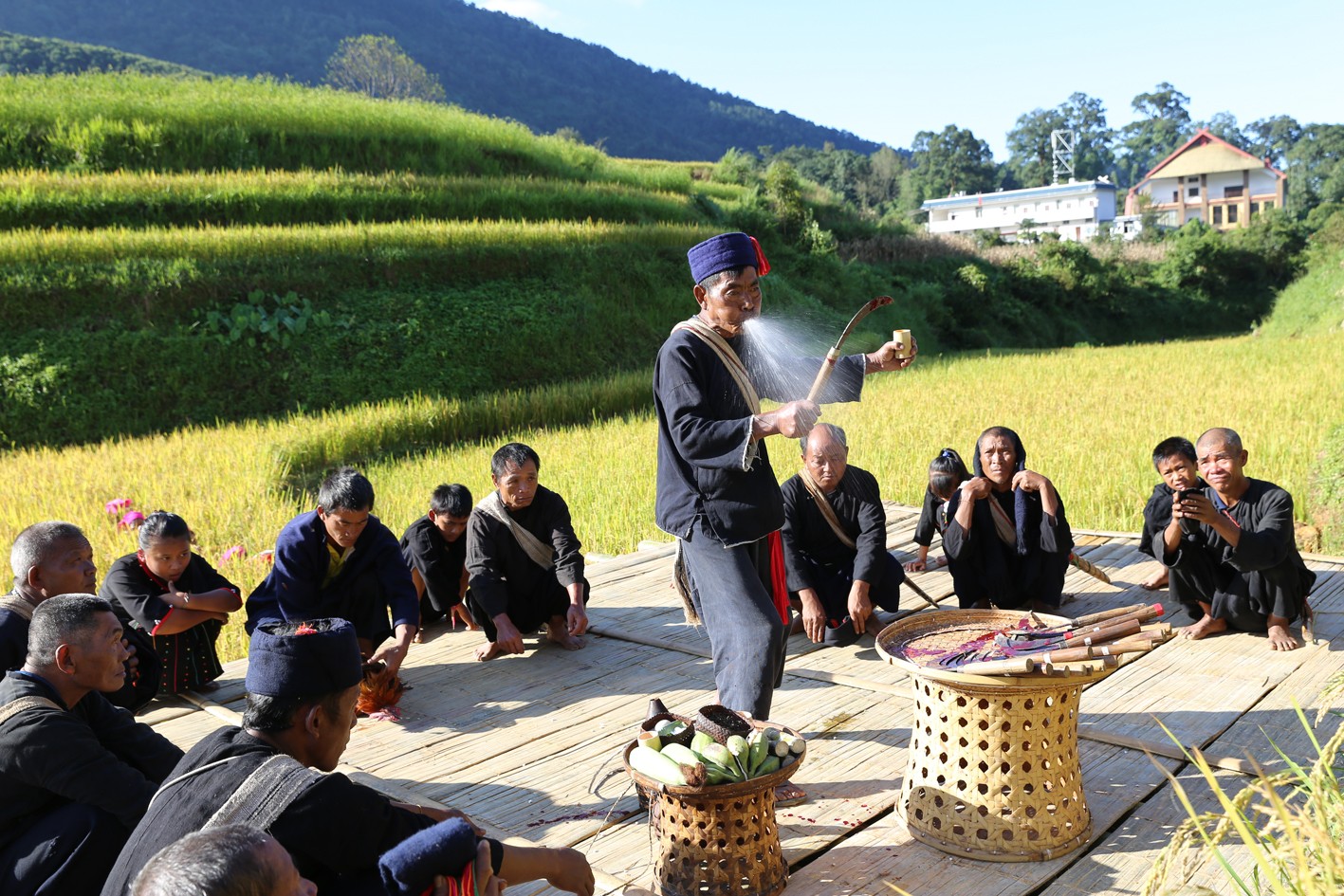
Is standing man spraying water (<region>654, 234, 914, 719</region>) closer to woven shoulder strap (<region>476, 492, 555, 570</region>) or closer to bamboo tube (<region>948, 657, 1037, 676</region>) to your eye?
bamboo tube (<region>948, 657, 1037, 676</region>)

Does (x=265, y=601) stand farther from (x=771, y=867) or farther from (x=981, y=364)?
(x=981, y=364)

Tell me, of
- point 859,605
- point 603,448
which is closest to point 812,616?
point 859,605

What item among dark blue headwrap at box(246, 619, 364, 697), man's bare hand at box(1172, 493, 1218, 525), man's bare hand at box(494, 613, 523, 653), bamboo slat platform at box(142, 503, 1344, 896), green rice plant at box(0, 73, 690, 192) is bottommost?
bamboo slat platform at box(142, 503, 1344, 896)

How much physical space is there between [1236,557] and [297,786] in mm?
3615

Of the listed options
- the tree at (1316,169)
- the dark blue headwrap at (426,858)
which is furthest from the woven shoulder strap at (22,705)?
the tree at (1316,169)

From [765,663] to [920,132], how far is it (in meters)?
93.4

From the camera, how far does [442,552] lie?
490 centimetres

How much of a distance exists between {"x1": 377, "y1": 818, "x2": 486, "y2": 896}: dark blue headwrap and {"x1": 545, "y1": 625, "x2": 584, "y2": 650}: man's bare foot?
8.83ft

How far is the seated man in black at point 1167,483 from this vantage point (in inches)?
162

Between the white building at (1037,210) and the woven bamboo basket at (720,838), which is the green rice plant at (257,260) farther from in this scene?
the white building at (1037,210)

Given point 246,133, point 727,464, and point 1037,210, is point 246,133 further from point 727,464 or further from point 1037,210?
point 1037,210

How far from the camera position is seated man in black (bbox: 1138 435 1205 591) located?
4.12 metres

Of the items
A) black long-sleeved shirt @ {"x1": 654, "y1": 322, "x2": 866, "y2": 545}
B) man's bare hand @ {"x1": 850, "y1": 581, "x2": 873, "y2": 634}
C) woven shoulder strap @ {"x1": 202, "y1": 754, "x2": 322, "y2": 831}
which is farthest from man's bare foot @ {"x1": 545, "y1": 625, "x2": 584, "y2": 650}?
woven shoulder strap @ {"x1": 202, "y1": 754, "x2": 322, "y2": 831}

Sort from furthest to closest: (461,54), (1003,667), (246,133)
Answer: (461,54) → (246,133) → (1003,667)
